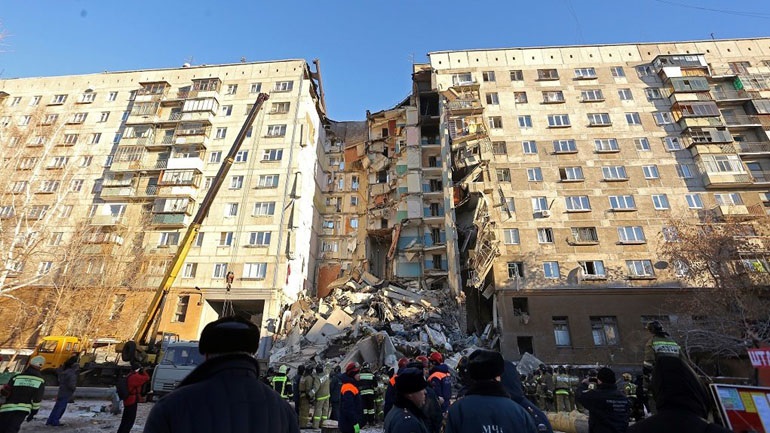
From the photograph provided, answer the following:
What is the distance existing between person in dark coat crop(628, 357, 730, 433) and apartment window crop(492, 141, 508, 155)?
105 feet

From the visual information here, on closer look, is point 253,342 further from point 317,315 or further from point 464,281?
point 464,281

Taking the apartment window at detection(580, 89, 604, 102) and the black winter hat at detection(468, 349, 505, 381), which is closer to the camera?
the black winter hat at detection(468, 349, 505, 381)

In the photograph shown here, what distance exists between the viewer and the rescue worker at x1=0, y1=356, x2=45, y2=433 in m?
7.04

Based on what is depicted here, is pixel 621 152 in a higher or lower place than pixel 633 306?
higher

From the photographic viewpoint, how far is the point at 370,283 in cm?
3453

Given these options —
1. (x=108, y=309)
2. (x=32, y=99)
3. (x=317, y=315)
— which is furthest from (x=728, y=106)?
(x=32, y=99)

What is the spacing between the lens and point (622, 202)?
29797 millimetres

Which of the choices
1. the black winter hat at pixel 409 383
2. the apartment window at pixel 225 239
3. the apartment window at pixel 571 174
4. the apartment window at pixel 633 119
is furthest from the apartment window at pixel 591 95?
the black winter hat at pixel 409 383

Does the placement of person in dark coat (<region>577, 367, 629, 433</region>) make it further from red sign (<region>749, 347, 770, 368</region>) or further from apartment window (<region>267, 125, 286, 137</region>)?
apartment window (<region>267, 125, 286, 137</region>)

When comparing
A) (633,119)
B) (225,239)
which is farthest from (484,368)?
(633,119)

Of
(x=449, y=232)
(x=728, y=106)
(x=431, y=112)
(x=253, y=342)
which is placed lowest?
(x=253, y=342)

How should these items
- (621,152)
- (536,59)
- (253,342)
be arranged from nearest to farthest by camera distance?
(253,342) → (621,152) → (536,59)

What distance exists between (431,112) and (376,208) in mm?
12682

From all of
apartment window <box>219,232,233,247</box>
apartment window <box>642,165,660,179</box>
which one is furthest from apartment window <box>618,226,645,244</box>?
apartment window <box>219,232,233,247</box>
